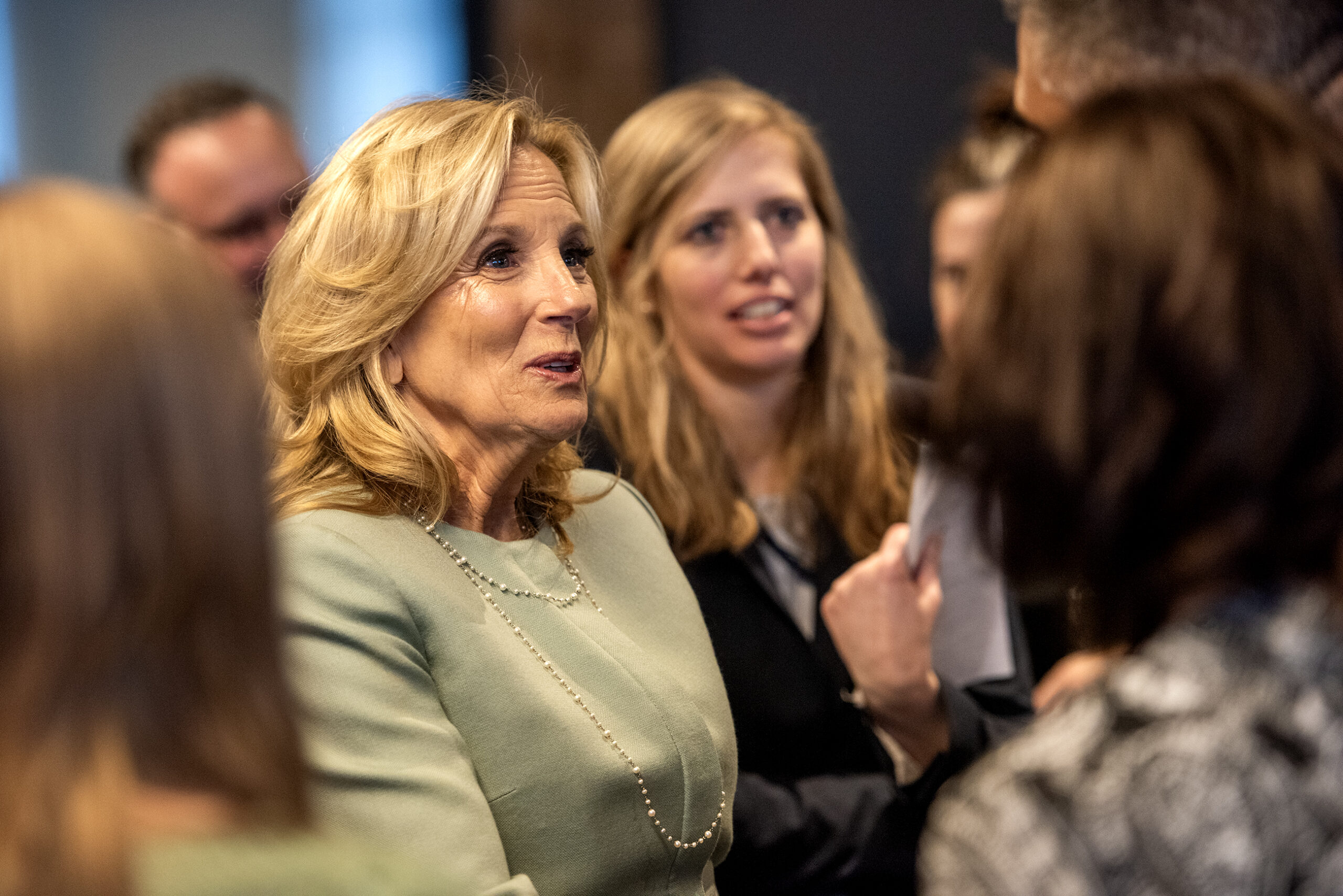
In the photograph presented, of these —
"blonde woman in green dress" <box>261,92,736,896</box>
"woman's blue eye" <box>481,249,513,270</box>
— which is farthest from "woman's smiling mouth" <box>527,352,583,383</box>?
"woman's blue eye" <box>481,249,513,270</box>

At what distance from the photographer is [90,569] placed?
0.77 metres

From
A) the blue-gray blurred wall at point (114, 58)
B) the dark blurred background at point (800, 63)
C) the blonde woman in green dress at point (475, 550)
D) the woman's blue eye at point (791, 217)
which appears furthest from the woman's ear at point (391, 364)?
the blue-gray blurred wall at point (114, 58)

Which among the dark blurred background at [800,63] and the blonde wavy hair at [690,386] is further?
the dark blurred background at [800,63]

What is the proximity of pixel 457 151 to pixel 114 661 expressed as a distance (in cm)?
107

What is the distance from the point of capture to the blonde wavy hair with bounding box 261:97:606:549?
166 centimetres

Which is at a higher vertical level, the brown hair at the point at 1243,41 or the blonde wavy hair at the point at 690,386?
the brown hair at the point at 1243,41

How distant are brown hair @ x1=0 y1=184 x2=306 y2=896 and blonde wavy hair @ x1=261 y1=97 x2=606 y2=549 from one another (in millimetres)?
796

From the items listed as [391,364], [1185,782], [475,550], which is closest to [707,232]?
[391,364]

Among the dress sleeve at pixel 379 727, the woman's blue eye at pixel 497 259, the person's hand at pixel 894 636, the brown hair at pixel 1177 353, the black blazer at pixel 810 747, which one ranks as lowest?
the black blazer at pixel 810 747

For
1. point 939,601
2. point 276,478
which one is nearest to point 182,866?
point 276,478

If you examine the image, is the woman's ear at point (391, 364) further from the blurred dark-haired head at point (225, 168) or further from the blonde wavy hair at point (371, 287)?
the blurred dark-haired head at point (225, 168)

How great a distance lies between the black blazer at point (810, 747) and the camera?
194cm

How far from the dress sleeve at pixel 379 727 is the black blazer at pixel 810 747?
0.57 meters

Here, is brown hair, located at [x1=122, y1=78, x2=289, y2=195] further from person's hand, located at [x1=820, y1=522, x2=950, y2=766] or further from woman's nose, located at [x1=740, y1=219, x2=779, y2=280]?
person's hand, located at [x1=820, y1=522, x2=950, y2=766]
